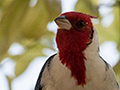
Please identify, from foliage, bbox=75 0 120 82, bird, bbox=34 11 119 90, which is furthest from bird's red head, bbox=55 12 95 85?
foliage, bbox=75 0 120 82

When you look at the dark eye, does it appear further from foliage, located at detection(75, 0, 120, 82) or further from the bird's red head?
foliage, located at detection(75, 0, 120, 82)

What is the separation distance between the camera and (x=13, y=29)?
1.00 meters

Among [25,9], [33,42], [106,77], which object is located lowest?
[106,77]

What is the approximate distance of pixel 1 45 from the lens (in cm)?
100

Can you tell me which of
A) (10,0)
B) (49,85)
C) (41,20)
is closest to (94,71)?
(49,85)

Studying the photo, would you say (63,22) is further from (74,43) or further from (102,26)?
(102,26)

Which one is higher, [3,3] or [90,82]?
[3,3]

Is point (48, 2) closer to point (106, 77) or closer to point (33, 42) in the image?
point (33, 42)

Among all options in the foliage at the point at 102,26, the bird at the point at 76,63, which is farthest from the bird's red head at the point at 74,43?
the foliage at the point at 102,26

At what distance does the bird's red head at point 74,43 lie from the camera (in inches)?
36.9

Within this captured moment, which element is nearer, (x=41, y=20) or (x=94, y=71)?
(x=94, y=71)

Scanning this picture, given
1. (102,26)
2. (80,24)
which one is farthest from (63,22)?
(102,26)

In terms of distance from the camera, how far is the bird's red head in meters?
0.94

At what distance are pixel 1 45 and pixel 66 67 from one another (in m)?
0.23
